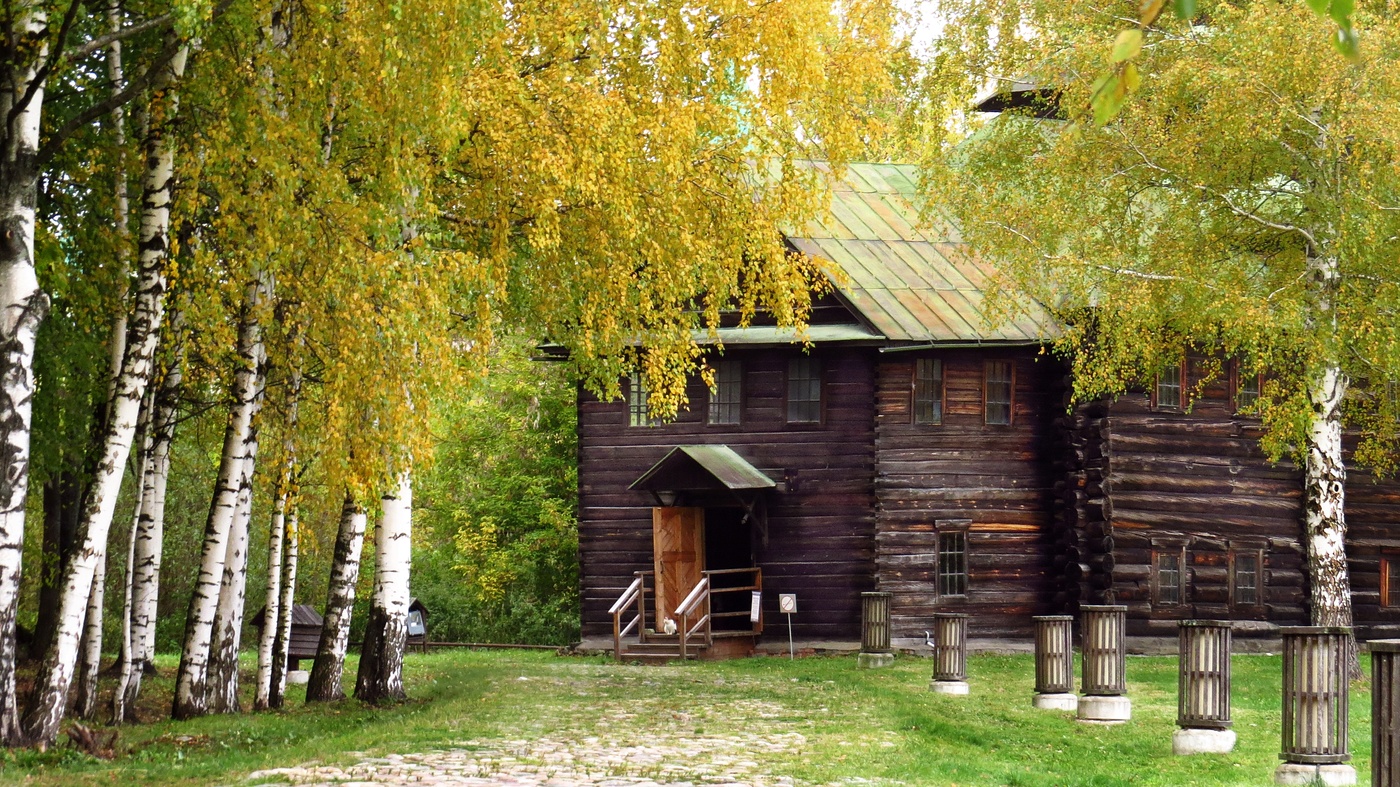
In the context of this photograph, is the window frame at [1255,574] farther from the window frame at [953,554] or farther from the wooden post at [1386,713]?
the wooden post at [1386,713]

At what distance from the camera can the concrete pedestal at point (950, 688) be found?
1855 cm

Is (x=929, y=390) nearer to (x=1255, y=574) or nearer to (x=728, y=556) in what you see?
(x=728, y=556)

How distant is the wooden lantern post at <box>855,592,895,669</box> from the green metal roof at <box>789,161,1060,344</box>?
5.04 metres

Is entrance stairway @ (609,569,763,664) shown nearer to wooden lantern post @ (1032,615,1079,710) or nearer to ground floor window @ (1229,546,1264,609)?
ground floor window @ (1229,546,1264,609)

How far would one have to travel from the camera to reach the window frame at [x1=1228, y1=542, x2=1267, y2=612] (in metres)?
28.4

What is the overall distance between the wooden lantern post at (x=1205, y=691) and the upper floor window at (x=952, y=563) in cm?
1428

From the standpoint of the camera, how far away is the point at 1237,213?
67.8 ft

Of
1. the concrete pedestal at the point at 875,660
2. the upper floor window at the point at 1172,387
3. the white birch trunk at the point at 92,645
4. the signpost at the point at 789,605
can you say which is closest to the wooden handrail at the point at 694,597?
the signpost at the point at 789,605

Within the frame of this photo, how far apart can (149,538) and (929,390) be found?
1567cm

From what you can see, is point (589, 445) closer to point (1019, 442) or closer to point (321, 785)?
point (1019, 442)

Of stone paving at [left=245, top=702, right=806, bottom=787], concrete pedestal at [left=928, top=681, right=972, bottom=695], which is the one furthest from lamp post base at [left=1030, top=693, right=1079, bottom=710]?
stone paving at [left=245, top=702, right=806, bottom=787]

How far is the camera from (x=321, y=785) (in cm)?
948

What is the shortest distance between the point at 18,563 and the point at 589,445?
17269mm

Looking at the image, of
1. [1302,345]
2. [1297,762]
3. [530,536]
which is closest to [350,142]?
[1297,762]
